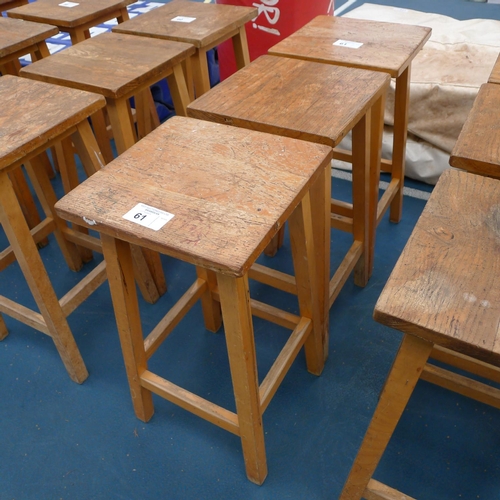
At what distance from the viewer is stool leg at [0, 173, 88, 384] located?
3.82 feet

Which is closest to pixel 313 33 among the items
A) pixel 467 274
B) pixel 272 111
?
pixel 272 111

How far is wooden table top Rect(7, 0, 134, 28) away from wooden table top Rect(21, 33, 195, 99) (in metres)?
0.37

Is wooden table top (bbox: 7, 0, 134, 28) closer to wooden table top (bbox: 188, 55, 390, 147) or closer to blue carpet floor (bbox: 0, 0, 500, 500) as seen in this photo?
wooden table top (bbox: 188, 55, 390, 147)

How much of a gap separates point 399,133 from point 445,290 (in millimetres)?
1258

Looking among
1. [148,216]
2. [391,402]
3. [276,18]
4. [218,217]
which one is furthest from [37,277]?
[276,18]

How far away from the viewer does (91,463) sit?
53.7 inches

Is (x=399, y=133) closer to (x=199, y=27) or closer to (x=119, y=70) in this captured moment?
(x=199, y=27)

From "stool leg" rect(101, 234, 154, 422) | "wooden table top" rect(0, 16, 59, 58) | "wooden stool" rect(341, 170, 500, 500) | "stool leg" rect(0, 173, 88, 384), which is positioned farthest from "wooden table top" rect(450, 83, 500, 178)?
"wooden table top" rect(0, 16, 59, 58)

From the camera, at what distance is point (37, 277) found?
131cm

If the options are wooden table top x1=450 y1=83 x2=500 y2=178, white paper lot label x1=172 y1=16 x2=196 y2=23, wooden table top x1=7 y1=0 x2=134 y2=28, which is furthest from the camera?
wooden table top x1=7 y1=0 x2=134 y2=28

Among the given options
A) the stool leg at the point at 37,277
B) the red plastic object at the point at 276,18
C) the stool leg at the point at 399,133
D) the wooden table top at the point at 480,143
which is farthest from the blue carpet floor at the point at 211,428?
the red plastic object at the point at 276,18

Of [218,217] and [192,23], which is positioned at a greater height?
[192,23]

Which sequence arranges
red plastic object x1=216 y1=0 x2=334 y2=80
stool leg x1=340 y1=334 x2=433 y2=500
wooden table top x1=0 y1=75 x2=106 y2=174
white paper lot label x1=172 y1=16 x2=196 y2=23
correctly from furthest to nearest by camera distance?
red plastic object x1=216 y1=0 x2=334 y2=80
white paper lot label x1=172 y1=16 x2=196 y2=23
wooden table top x1=0 y1=75 x2=106 y2=174
stool leg x1=340 y1=334 x2=433 y2=500

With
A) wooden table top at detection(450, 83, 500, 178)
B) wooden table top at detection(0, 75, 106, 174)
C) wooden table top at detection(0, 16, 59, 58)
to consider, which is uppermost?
wooden table top at detection(0, 16, 59, 58)
